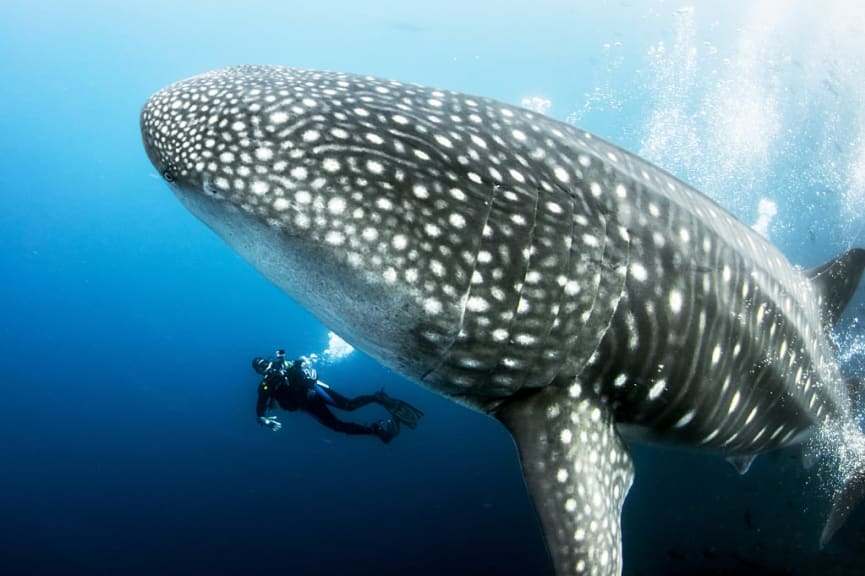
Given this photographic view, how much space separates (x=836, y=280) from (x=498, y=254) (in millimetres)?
3418

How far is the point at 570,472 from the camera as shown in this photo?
2.36 meters

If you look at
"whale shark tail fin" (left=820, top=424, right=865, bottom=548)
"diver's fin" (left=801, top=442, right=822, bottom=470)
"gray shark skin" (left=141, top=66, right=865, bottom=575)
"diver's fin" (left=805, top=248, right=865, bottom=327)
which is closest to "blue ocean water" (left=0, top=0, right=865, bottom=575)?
"whale shark tail fin" (left=820, top=424, right=865, bottom=548)

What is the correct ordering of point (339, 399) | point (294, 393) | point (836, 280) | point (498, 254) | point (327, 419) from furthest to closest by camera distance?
1. point (339, 399)
2. point (327, 419)
3. point (294, 393)
4. point (836, 280)
5. point (498, 254)

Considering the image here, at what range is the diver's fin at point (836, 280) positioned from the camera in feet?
13.2

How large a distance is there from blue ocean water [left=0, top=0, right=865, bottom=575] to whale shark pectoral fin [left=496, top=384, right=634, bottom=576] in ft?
28.7

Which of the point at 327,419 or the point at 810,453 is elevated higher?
the point at 810,453

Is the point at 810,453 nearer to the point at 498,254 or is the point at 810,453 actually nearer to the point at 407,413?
the point at 498,254

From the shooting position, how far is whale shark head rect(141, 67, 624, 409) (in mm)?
1998

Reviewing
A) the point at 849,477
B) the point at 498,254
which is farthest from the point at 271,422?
the point at 498,254

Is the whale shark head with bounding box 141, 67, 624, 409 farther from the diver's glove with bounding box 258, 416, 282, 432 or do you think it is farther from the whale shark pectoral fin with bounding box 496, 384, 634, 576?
the diver's glove with bounding box 258, 416, 282, 432

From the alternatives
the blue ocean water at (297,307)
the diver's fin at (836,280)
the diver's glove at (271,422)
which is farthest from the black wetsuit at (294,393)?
the diver's fin at (836,280)

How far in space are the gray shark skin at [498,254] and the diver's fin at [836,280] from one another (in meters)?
1.43

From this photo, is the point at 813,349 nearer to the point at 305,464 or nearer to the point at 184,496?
the point at 305,464

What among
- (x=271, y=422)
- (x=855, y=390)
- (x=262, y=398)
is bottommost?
(x=271, y=422)
